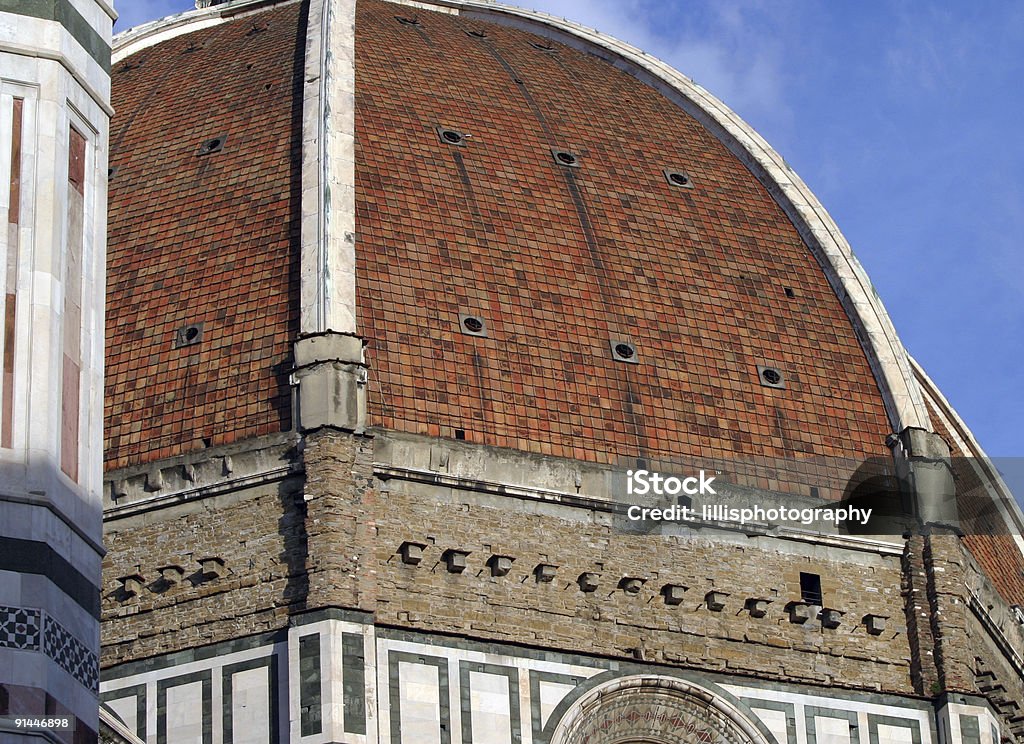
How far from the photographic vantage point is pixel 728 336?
3216cm

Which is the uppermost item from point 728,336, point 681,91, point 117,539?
point 681,91

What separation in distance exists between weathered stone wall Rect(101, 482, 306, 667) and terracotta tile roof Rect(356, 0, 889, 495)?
186cm

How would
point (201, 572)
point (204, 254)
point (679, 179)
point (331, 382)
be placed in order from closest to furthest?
point (201, 572) < point (331, 382) < point (204, 254) < point (679, 179)

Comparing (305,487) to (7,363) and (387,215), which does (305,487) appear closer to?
(387,215)

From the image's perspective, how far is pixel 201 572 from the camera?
28531mm

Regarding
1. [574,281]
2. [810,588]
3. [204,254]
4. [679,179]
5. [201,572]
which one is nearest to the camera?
[201,572]

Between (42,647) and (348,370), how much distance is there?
16.1 meters

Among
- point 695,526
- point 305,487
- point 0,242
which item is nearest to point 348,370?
point 305,487

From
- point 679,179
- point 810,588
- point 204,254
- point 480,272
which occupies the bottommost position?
point 810,588

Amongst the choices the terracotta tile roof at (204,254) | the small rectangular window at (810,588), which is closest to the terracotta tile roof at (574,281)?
the terracotta tile roof at (204,254)

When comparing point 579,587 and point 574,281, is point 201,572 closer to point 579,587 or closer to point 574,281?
point 579,587

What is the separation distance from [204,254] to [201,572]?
4.39 metres

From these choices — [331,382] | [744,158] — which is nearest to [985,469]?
[744,158]

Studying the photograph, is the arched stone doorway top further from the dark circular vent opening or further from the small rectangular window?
the dark circular vent opening
